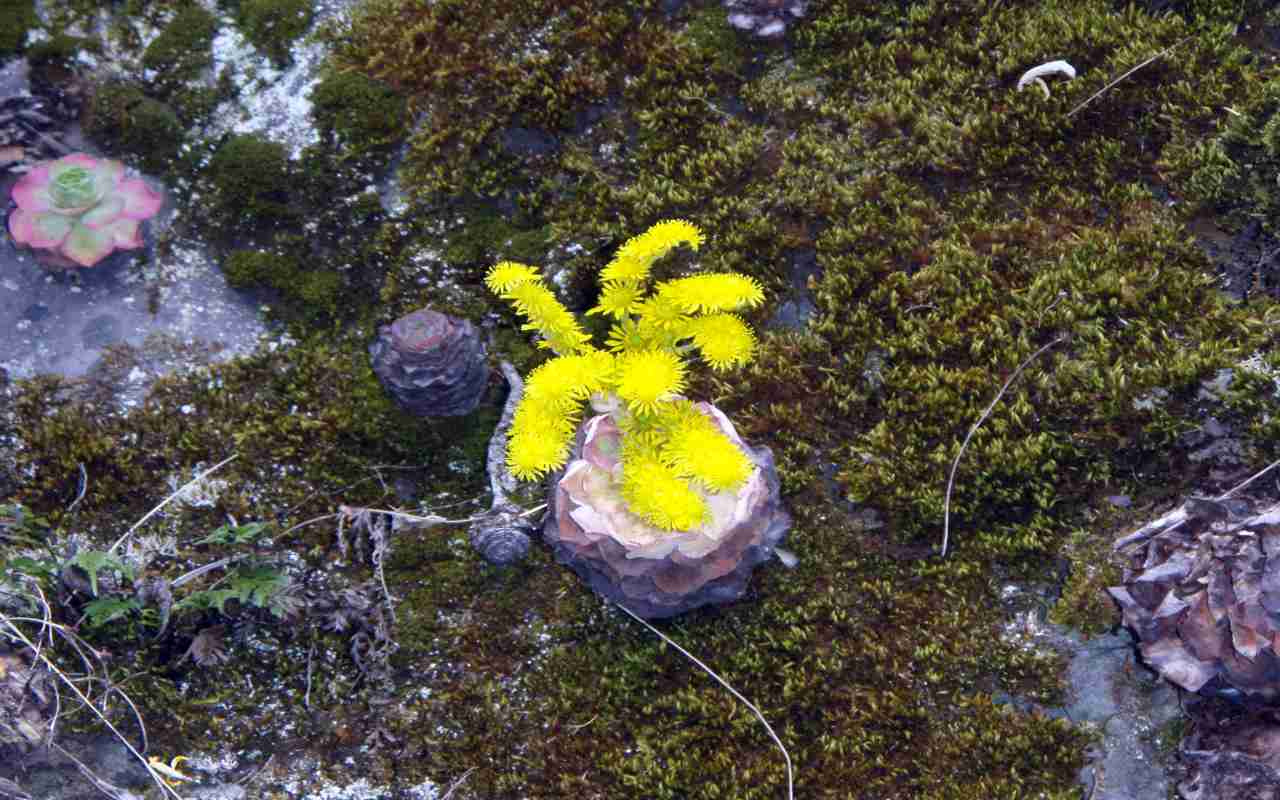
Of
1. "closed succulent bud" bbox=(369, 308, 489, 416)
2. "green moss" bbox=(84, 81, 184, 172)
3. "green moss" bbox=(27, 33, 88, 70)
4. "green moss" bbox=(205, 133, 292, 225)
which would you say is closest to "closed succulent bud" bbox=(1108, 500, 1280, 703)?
"closed succulent bud" bbox=(369, 308, 489, 416)

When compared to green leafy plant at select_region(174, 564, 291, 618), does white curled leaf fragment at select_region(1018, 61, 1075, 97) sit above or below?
above

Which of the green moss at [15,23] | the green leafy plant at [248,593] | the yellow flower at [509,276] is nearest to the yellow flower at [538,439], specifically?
the yellow flower at [509,276]

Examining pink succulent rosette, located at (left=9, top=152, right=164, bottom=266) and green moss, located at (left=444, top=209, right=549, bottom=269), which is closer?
pink succulent rosette, located at (left=9, top=152, right=164, bottom=266)

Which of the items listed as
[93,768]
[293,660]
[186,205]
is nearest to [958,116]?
[186,205]

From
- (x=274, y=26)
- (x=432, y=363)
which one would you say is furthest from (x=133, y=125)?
(x=432, y=363)

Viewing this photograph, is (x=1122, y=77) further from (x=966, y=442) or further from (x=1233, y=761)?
(x=1233, y=761)

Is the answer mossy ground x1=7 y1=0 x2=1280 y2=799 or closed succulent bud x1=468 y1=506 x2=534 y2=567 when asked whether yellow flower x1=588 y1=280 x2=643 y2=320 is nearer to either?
mossy ground x1=7 y1=0 x2=1280 y2=799
